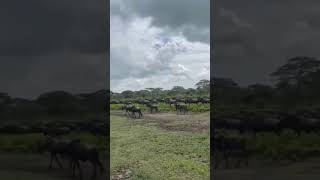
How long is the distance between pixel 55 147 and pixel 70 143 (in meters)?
0.17

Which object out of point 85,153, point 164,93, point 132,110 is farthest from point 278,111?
point 132,110

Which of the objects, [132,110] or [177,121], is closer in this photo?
[177,121]

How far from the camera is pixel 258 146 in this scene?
18.7ft

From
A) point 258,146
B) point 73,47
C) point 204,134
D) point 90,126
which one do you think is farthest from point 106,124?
point 204,134

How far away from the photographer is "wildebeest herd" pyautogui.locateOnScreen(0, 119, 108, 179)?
5473mm

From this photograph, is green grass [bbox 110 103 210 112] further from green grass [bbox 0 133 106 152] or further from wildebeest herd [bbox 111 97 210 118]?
green grass [bbox 0 133 106 152]

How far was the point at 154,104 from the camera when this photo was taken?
35.7ft

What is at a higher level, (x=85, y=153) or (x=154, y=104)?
(x=154, y=104)

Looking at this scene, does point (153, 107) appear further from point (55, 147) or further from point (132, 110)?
point (55, 147)

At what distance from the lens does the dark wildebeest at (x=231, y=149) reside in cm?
575

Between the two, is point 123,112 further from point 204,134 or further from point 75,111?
point 75,111

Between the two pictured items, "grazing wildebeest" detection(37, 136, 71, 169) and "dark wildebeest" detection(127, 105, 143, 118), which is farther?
"dark wildebeest" detection(127, 105, 143, 118)

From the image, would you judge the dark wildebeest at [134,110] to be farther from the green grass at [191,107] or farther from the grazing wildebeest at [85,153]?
the grazing wildebeest at [85,153]

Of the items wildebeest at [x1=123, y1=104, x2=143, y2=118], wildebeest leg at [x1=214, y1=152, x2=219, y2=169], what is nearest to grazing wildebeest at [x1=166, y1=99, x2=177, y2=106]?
wildebeest at [x1=123, y1=104, x2=143, y2=118]
